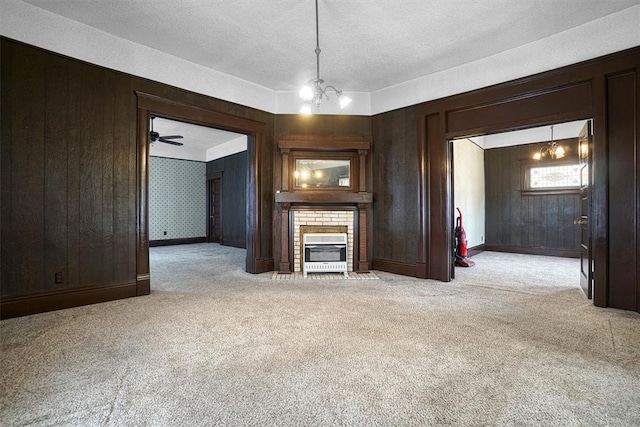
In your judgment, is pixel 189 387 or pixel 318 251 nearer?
pixel 189 387

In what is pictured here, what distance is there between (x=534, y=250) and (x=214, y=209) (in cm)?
887

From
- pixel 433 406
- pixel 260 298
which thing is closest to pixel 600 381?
pixel 433 406

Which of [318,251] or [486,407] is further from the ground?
[318,251]

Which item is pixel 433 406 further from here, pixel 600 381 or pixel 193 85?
pixel 193 85

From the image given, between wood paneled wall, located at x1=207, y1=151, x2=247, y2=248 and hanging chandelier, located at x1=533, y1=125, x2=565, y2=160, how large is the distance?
284 inches

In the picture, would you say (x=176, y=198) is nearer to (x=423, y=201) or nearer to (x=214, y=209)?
(x=214, y=209)

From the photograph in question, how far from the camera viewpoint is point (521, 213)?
7.39m

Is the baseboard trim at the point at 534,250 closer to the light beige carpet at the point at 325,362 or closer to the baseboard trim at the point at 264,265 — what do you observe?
the light beige carpet at the point at 325,362

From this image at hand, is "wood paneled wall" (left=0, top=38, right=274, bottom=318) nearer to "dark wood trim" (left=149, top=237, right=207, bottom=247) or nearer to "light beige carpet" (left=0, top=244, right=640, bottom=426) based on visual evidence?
"light beige carpet" (left=0, top=244, right=640, bottom=426)

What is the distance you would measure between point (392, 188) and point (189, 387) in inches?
157

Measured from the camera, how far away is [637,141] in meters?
3.02

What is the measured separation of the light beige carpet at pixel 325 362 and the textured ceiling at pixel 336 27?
2999mm

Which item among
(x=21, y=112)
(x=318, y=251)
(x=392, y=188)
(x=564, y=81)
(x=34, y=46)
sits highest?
(x=34, y=46)

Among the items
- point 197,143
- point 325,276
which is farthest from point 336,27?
point 197,143
